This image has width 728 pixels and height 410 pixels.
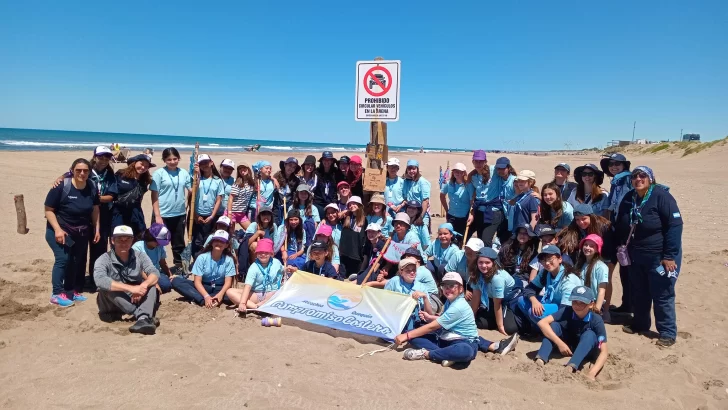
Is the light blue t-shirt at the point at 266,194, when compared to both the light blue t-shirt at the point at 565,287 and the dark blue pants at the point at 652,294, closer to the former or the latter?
the light blue t-shirt at the point at 565,287

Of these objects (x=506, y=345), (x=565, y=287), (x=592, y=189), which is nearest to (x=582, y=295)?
(x=565, y=287)

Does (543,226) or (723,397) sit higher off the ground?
(543,226)

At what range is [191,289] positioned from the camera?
5887mm

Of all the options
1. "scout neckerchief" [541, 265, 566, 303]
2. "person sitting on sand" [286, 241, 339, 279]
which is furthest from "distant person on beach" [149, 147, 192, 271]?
"scout neckerchief" [541, 265, 566, 303]

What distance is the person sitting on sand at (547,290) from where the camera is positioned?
4996 mm

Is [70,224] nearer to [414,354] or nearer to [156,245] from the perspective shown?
[156,245]

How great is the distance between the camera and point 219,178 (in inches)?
294

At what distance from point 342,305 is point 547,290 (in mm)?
2413

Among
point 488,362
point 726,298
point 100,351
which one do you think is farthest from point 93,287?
point 726,298

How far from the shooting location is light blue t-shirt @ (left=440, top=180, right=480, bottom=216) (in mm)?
7117

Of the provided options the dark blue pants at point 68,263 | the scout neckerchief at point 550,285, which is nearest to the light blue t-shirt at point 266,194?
the dark blue pants at point 68,263

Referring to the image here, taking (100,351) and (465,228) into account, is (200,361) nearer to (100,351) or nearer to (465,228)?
(100,351)

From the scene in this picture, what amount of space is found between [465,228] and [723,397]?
3.88 metres

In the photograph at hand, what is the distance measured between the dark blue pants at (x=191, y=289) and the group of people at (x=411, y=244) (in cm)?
2
